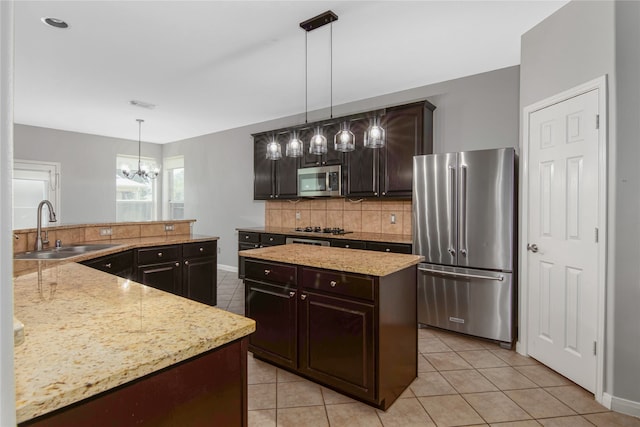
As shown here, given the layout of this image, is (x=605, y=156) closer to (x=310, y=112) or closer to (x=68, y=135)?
(x=310, y=112)

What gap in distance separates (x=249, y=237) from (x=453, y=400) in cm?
362

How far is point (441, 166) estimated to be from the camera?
3.26 m

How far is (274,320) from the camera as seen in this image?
2.43 metres

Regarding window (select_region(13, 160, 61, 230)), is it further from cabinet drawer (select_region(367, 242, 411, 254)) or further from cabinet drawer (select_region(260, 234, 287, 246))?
cabinet drawer (select_region(367, 242, 411, 254))

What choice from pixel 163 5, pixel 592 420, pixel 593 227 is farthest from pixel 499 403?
pixel 163 5

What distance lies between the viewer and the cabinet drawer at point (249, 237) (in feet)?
16.4

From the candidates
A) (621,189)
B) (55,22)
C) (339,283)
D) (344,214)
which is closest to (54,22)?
(55,22)

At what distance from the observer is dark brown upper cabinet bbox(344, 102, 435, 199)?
3.79 meters

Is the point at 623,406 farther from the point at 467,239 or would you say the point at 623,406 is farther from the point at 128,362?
the point at 128,362

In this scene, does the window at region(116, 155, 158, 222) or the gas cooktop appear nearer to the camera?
the gas cooktop

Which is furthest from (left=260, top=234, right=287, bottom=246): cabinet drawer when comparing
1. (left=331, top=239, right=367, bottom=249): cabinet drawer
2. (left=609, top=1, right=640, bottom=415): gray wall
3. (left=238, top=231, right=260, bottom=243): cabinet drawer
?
(left=609, top=1, right=640, bottom=415): gray wall

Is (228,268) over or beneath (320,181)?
beneath

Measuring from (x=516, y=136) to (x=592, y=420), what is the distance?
2517 mm

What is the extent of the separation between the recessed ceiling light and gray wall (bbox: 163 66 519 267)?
10.3 ft
